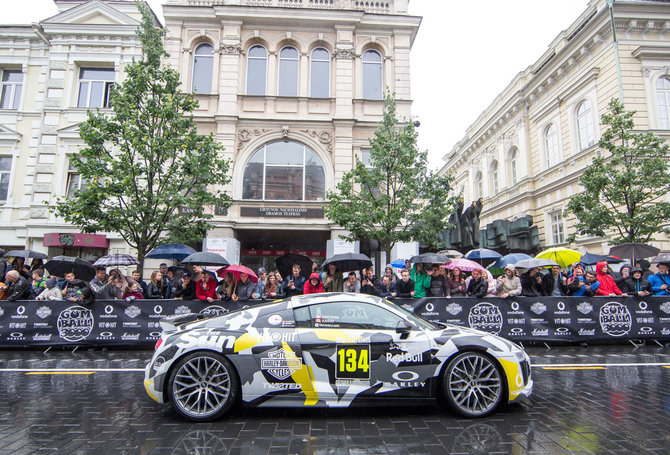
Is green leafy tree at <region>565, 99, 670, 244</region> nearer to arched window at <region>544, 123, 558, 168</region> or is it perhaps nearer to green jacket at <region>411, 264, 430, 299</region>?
green jacket at <region>411, 264, 430, 299</region>

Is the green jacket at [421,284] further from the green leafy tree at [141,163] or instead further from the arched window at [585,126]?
the arched window at [585,126]

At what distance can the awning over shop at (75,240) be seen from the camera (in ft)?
54.3

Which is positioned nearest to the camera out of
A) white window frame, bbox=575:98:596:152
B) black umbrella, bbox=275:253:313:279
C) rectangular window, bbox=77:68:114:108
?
black umbrella, bbox=275:253:313:279

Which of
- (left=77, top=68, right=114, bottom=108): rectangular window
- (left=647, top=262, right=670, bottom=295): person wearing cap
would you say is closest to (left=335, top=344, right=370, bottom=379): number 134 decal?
(left=647, top=262, right=670, bottom=295): person wearing cap

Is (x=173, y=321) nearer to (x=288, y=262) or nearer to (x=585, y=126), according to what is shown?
(x=288, y=262)

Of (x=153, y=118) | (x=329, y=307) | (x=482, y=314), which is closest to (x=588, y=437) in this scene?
(x=329, y=307)

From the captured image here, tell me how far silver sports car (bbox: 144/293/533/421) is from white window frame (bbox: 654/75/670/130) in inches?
774

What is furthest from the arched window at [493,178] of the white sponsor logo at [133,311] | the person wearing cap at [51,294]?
the person wearing cap at [51,294]

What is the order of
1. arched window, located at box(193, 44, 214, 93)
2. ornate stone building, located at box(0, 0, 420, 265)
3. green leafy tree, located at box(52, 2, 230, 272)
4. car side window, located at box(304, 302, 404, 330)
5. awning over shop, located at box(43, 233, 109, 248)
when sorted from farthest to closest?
1. arched window, located at box(193, 44, 214, 93)
2. ornate stone building, located at box(0, 0, 420, 265)
3. awning over shop, located at box(43, 233, 109, 248)
4. green leafy tree, located at box(52, 2, 230, 272)
5. car side window, located at box(304, 302, 404, 330)

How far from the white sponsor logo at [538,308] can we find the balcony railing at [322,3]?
16.7 metres

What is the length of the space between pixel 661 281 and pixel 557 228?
1398cm

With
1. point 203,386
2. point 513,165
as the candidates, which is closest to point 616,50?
point 513,165

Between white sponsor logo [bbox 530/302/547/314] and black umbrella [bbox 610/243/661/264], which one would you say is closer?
white sponsor logo [bbox 530/302/547/314]

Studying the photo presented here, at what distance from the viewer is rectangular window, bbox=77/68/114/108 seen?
61.5 ft
